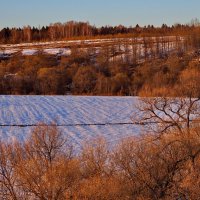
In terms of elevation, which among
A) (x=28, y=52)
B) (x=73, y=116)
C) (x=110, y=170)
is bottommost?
(x=73, y=116)

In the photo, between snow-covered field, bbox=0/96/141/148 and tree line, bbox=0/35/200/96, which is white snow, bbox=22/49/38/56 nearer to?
tree line, bbox=0/35/200/96

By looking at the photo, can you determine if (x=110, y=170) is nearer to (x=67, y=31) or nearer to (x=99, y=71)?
(x=99, y=71)

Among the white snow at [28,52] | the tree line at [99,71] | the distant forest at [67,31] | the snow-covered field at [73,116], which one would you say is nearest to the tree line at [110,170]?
the snow-covered field at [73,116]

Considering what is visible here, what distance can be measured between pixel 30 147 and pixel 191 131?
7864 millimetres

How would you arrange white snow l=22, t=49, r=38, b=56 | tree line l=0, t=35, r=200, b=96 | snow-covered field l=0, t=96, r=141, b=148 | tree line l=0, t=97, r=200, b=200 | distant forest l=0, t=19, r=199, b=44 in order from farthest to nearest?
distant forest l=0, t=19, r=199, b=44, white snow l=22, t=49, r=38, b=56, tree line l=0, t=35, r=200, b=96, snow-covered field l=0, t=96, r=141, b=148, tree line l=0, t=97, r=200, b=200

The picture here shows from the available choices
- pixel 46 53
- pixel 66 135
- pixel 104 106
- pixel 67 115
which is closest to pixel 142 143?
pixel 66 135

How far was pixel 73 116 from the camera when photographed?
42.5 metres

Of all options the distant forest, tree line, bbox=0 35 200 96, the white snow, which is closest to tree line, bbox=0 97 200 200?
tree line, bbox=0 35 200 96

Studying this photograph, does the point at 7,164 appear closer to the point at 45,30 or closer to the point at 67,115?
the point at 67,115

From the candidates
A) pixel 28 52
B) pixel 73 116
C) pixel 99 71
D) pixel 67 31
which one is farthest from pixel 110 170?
pixel 67 31

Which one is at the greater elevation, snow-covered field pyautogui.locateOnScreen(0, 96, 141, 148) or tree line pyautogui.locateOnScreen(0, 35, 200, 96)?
tree line pyautogui.locateOnScreen(0, 35, 200, 96)

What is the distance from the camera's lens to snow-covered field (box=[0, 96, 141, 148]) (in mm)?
36438

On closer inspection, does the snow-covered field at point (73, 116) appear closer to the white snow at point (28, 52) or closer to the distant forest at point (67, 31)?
the white snow at point (28, 52)

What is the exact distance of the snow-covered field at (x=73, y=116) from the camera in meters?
36.4
